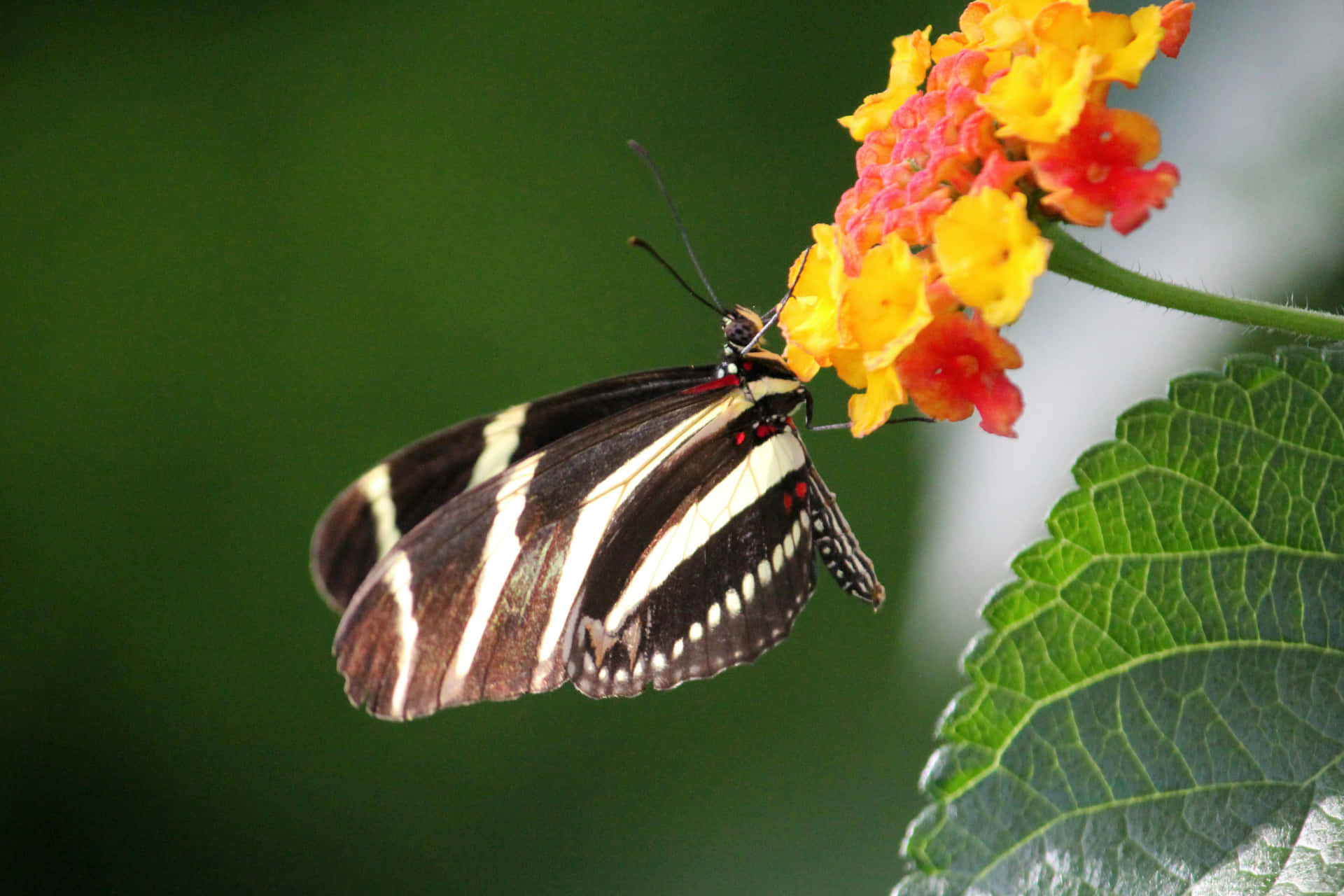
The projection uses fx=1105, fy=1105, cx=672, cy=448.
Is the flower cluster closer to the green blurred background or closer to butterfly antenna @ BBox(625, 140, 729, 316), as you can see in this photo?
butterfly antenna @ BBox(625, 140, 729, 316)

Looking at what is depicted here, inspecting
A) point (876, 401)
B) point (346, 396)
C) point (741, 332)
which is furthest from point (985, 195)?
point (346, 396)

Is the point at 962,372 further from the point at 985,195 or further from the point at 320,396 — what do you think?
the point at 320,396

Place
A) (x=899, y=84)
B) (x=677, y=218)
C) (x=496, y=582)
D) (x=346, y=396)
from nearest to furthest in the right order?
(x=899, y=84) → (x=496, y=582) → (x=677, y=218) → (x=346, y=396)

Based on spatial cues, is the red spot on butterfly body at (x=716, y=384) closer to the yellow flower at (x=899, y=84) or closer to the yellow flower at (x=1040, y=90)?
the yellow flower at (x=899, y=84)

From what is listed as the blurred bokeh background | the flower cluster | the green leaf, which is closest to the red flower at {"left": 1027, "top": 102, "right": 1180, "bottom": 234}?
the flower cluster

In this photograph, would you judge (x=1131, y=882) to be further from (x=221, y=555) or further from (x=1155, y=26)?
(x=221, y=555)

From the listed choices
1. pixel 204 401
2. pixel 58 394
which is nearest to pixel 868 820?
pixel 204 401
